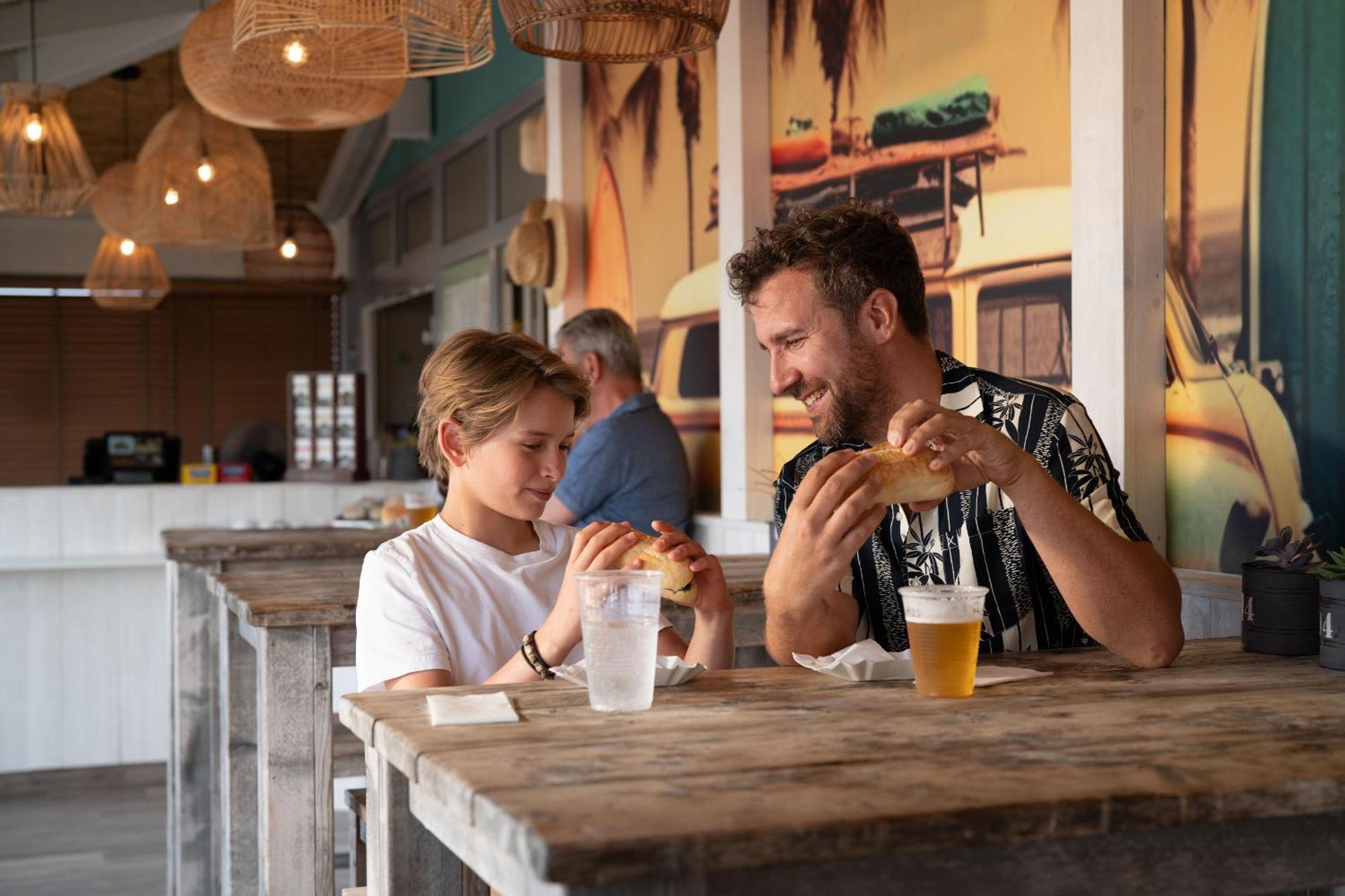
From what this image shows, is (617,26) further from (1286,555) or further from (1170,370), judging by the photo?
(1286,555)

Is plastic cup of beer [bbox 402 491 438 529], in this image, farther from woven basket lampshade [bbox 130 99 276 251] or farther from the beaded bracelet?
woven basket lampshade [bbox 130 99 276 251]

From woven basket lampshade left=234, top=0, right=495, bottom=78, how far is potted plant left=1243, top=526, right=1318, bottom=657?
1.94 meters

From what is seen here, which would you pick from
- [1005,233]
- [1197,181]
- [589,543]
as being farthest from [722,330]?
[589,543]

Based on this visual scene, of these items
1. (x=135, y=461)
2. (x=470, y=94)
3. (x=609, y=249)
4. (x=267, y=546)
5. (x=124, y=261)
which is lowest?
(x=267, y=546)

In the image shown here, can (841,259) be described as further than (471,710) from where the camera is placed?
Yes

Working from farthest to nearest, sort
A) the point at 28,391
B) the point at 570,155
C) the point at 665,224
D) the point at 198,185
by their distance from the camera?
the point at 28,391
the point at 198,185
the point at 570,155
the point at 665,224

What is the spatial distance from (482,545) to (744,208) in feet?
6.74

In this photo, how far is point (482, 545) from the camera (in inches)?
81.8

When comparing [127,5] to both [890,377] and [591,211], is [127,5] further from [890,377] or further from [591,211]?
[890,377]

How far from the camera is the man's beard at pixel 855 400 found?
2043mm

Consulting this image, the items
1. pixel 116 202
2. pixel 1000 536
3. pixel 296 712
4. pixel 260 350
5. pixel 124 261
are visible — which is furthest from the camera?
pixel 260 350

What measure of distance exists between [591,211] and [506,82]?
175cm

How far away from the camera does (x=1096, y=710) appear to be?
1.37 metres

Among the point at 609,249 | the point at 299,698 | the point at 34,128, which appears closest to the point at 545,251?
the point at 609,249
